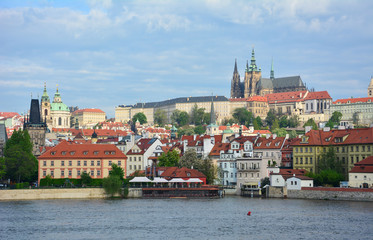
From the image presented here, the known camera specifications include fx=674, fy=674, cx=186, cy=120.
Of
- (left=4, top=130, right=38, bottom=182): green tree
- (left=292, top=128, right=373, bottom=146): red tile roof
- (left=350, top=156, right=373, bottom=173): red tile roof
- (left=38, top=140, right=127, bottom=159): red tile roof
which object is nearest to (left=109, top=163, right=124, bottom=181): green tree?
(left=38, top=140, right=127, bottom=159): red tile roof

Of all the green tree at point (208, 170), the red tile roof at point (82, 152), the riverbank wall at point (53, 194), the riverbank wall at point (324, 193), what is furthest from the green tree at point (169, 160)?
the riverbank wall at point (324, 193)

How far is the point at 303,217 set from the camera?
66312mm

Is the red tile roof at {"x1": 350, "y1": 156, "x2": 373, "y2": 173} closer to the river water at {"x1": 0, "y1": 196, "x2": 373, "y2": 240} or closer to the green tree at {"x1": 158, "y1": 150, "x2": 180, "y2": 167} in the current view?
the river water at {"x1": 0, "y1": 196, "x2": 373, "y2": 240}

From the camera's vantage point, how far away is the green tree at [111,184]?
3455 inches

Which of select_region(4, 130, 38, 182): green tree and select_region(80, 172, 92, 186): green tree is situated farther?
select_region(4, 130, 38, 182): green tree

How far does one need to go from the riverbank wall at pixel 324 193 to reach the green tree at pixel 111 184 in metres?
20.2

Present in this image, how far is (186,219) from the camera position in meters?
65.2

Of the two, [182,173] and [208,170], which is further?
[208,170]

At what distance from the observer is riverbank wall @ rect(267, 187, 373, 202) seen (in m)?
79.8

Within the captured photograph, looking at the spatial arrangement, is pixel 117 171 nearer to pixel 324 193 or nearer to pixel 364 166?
pixel 324 193

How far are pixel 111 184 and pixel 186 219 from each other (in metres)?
24.6

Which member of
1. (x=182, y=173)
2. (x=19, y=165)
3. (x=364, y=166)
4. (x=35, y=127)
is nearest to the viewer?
(x=364, y=166)

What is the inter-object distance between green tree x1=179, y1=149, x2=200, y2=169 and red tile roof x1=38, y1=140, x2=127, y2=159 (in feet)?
30.1

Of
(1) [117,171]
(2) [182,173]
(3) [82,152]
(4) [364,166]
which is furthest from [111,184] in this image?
(4) [364,166]
